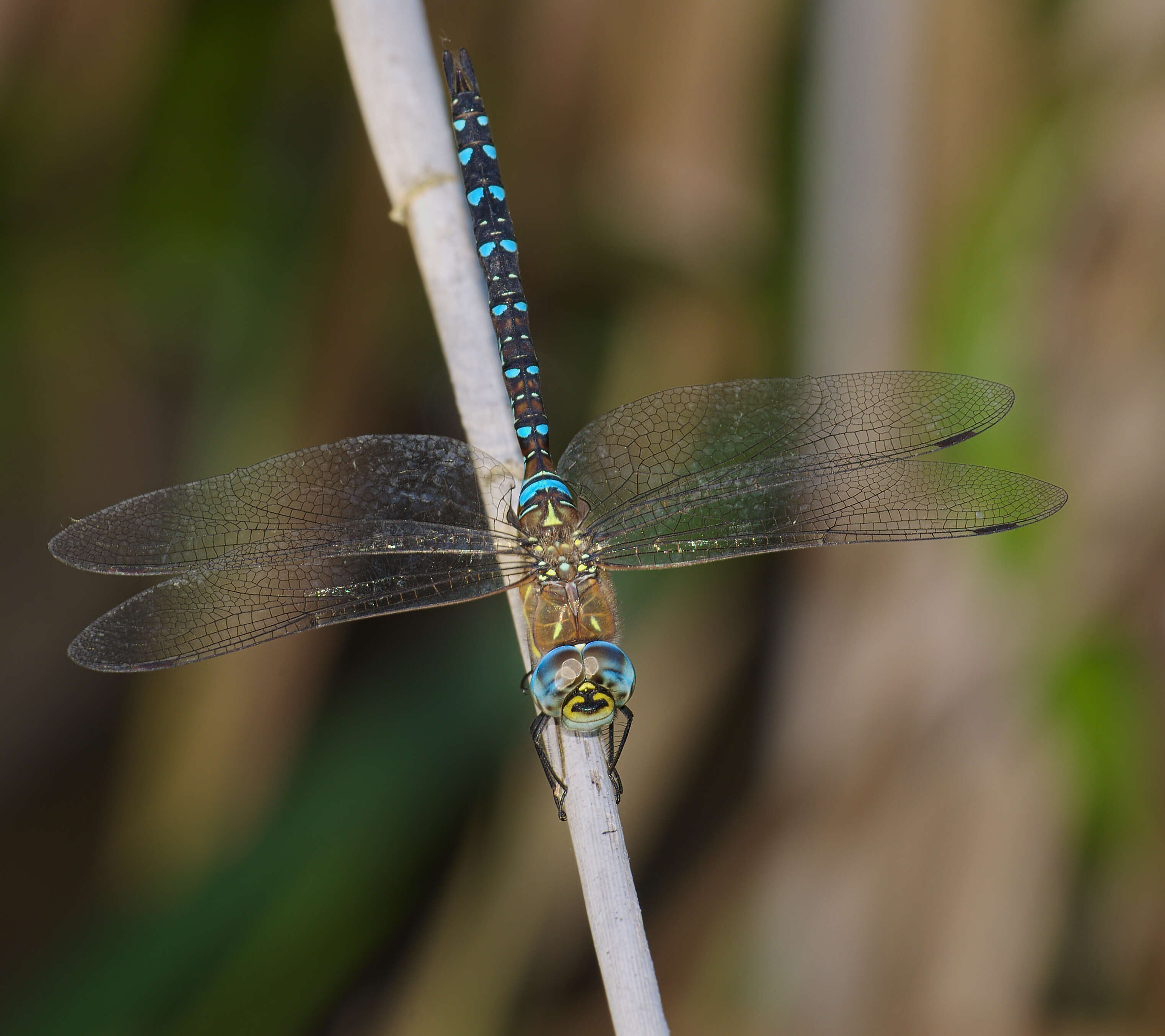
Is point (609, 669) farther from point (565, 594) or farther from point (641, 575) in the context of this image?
point (641, 575)

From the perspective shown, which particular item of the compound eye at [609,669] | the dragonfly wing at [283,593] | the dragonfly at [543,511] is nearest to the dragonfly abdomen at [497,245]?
the dragonfly at [543,511]

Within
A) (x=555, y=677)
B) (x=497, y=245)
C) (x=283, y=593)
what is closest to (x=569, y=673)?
(x=555, y=677)

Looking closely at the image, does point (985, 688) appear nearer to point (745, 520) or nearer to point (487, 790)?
point (745, 520)

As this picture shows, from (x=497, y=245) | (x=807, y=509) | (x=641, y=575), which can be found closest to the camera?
(x=807, y=509)

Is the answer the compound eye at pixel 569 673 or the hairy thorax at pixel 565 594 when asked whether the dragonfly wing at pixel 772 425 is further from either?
the compound eye at pixel 569 673

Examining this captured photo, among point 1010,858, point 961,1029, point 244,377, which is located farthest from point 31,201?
point 961,1029
